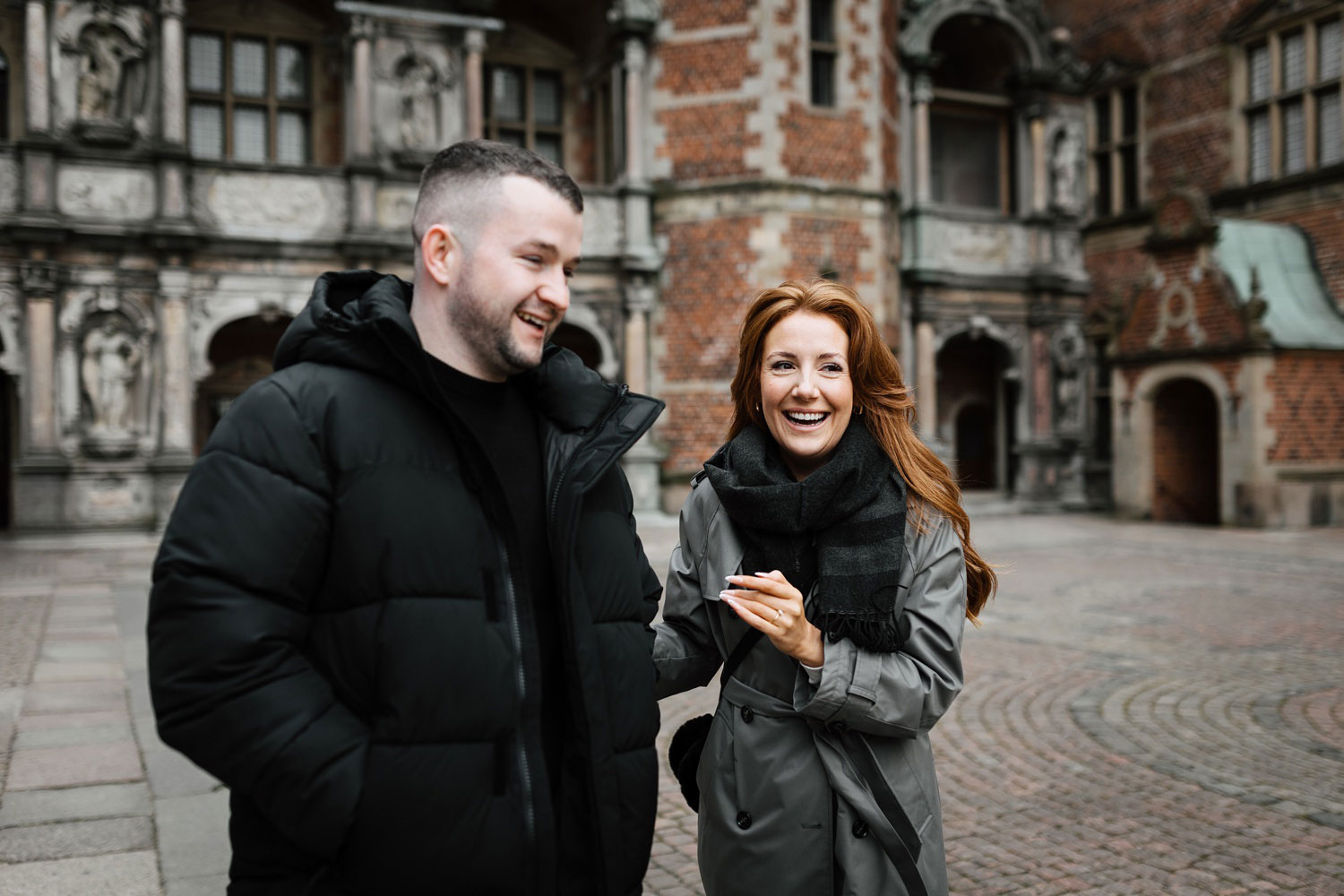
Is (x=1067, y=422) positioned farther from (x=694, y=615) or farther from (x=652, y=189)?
(x=694, y=615)

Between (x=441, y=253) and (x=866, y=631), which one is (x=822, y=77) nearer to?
(x=866, y=631)

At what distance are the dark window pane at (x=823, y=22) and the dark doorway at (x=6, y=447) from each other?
13.9 metres

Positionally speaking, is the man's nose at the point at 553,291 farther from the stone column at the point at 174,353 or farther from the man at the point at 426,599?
the stone column at the point at 174,353

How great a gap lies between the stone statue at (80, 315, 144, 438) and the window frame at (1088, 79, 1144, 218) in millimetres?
17508

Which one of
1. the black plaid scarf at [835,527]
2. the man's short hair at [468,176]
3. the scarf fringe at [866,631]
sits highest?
the man's short hair at [468,176]

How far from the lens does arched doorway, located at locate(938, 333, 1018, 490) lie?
802 inches

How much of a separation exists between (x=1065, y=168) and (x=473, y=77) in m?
A: 11.2

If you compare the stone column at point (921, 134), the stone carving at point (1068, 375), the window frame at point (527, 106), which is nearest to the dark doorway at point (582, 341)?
the window frame at point (527, 106)

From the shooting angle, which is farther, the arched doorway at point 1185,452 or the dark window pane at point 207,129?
the arched doorway at point 1185,452

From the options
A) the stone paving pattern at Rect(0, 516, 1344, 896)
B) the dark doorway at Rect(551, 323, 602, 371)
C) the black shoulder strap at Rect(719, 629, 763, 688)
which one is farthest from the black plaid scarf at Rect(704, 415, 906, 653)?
the dark doorway at Rect(551, 323, 602, 371)

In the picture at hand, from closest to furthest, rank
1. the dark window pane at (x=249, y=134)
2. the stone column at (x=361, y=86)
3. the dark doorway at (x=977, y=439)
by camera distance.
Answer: the stone column at (x=361, y=86)
the dark window pane at (x=249, y=134)
the dark doorway at (x=977, y=439)

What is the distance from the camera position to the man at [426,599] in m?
1.45

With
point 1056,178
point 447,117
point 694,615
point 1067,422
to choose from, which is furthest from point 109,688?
point 1056,178

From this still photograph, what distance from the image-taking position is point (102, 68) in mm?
13891
